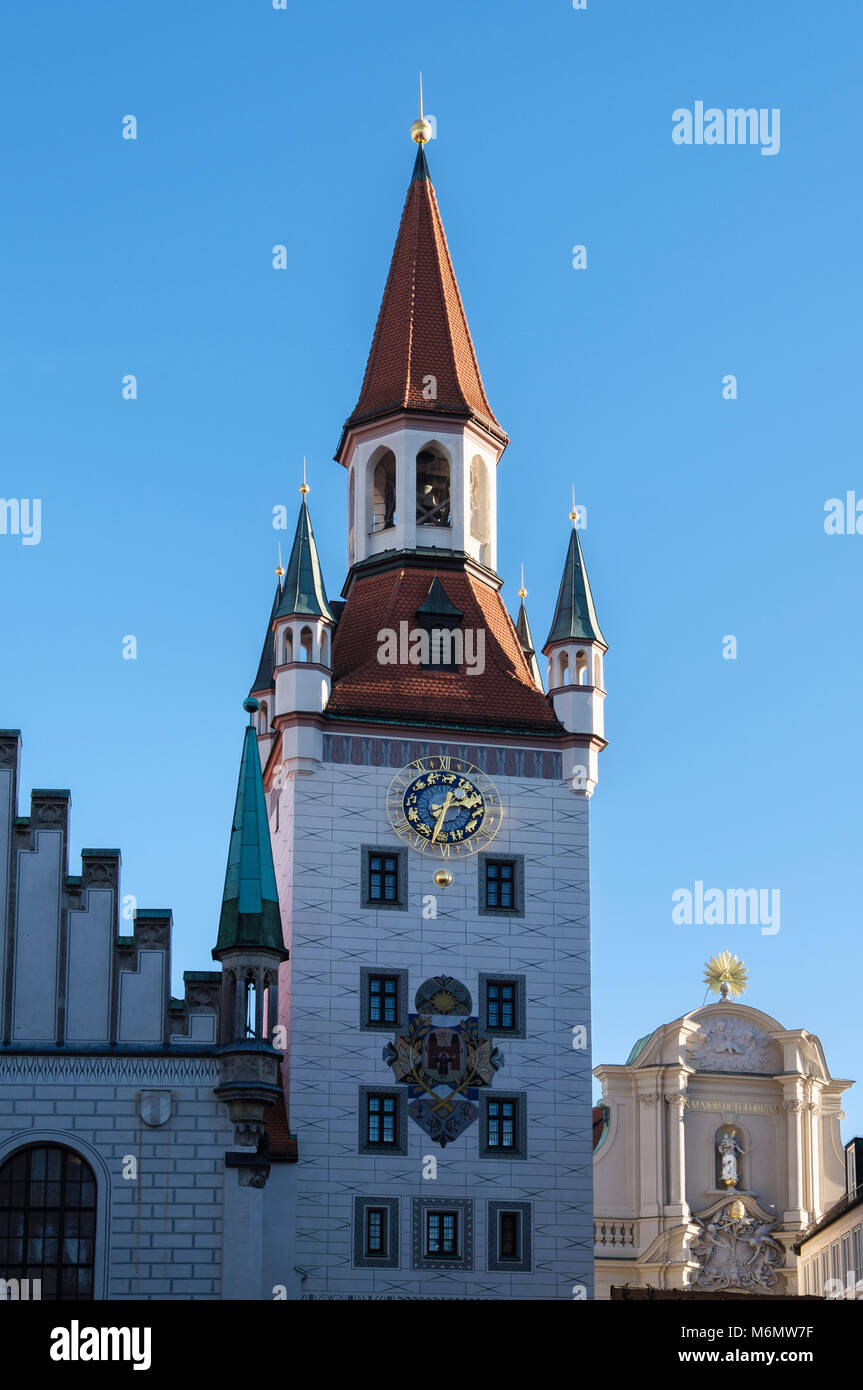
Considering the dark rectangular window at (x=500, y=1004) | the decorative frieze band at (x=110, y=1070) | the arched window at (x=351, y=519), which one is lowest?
the decorative frieze band at (x=110, y=1070)

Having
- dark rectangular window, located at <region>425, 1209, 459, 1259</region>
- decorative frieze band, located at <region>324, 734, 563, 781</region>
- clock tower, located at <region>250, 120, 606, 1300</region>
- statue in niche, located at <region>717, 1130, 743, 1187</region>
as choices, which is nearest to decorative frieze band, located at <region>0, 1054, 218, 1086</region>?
clock tower, located at <region>250, 120, 606, 1300</region>

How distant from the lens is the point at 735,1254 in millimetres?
59625

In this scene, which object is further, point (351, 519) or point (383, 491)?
point (351, 519)

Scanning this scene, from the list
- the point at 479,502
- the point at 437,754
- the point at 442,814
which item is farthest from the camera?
the point at 479,502

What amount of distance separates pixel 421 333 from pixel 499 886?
14896 millimetres

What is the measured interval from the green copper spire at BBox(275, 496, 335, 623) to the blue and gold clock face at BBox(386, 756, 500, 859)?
159 inches

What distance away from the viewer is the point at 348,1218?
48875 mm

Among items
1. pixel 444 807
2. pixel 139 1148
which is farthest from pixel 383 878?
pixel 139 1148

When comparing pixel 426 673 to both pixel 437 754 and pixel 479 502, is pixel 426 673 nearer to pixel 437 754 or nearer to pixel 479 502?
pixel 437 754

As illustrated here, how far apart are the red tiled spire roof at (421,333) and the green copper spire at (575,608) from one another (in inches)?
172

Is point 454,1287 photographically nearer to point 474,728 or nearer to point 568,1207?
point 568,1207

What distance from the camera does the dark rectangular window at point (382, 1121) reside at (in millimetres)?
49656

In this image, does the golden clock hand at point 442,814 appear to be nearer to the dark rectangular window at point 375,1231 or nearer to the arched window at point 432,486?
the dark rectangular window at point 375,1231

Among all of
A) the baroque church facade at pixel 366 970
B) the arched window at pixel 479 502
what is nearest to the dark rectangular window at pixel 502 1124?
the baroque church facade at pixel 366 970
